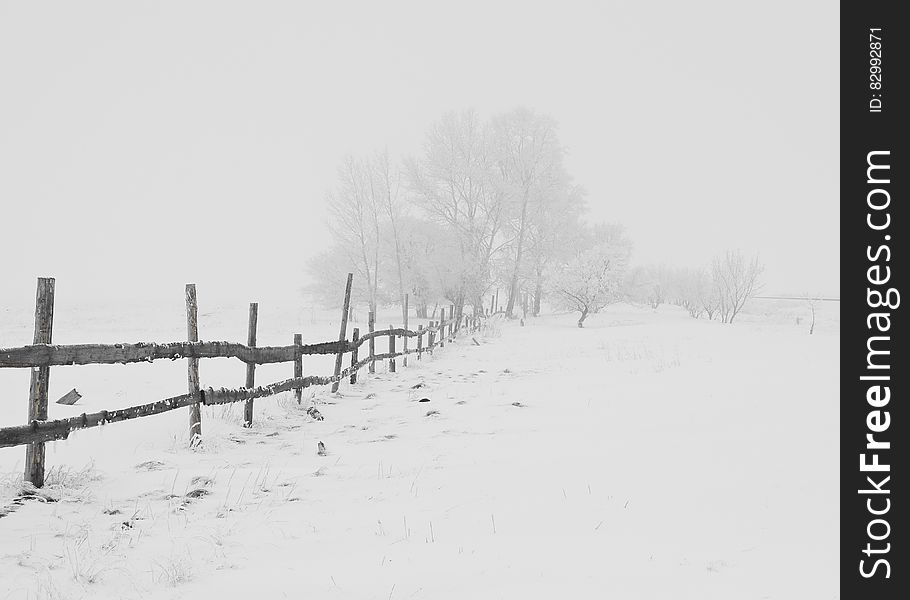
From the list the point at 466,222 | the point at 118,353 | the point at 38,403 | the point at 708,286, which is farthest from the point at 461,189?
the point at 708,286

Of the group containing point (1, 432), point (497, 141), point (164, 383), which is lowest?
point (164, 383)

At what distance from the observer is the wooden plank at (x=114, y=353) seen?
12.7 feet

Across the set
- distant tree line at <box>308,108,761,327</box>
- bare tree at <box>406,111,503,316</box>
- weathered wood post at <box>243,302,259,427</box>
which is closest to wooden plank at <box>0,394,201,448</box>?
weathered wood post at <box>243,302,259,427</box>

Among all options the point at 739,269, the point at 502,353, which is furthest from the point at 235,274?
the point at 502,353

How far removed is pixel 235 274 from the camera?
81.9 m

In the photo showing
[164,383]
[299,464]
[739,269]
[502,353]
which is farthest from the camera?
[739,269]

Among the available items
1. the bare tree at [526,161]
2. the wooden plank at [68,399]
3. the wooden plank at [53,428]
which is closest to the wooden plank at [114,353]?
the wooden plank at [53,428]

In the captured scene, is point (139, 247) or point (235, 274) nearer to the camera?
point (235, 274)

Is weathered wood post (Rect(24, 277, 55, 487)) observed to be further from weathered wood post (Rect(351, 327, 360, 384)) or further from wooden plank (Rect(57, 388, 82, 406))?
weathered wood post (Rect(351, 327, 360, 384))

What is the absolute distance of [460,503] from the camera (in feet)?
12.3

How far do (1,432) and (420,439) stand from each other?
3.55 m

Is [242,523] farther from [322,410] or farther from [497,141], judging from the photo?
[497,141]
